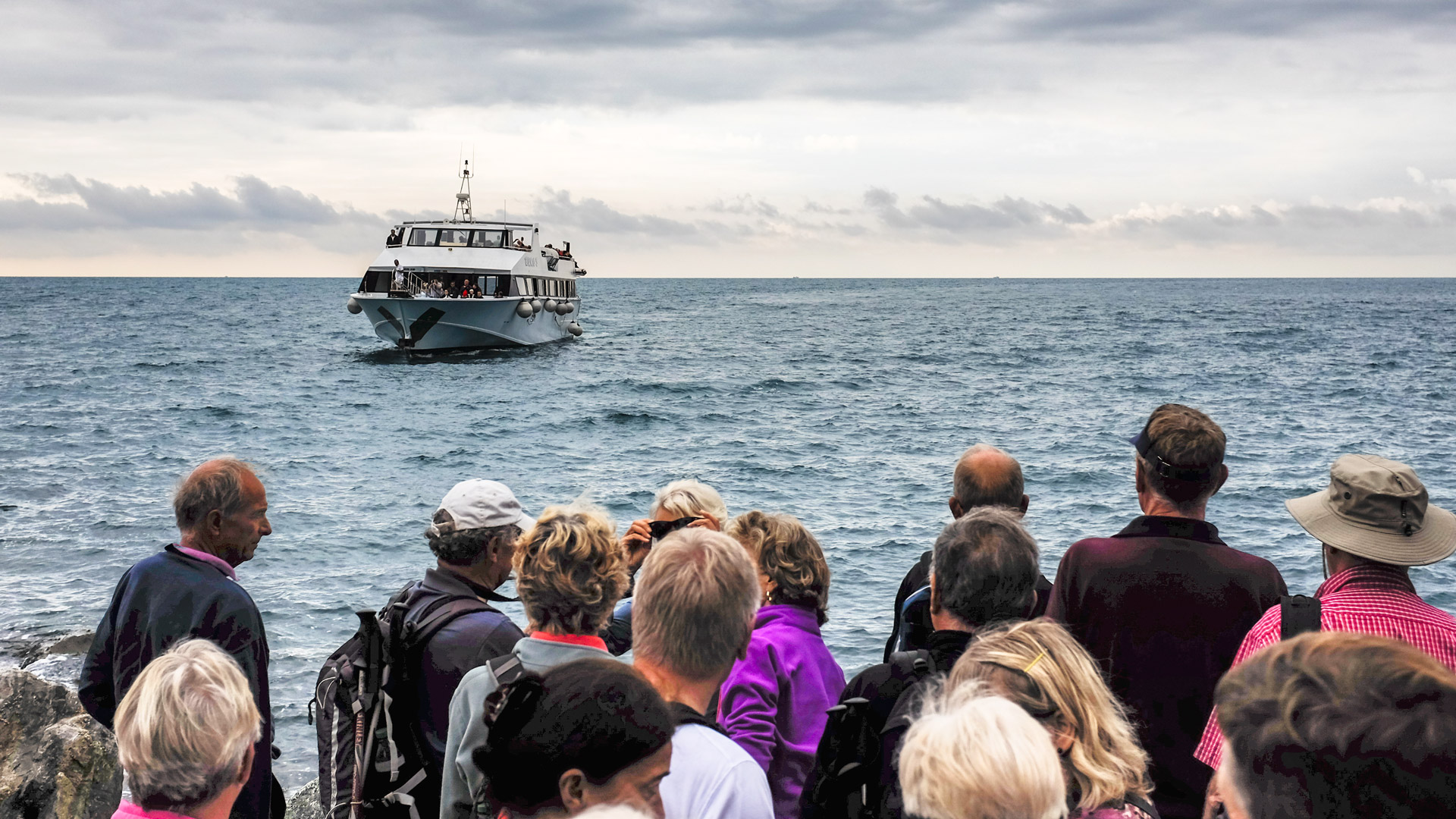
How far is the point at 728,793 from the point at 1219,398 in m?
33.3

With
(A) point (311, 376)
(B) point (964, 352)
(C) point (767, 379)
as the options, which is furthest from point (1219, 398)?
(A) point (311, 376)

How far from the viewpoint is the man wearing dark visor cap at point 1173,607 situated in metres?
3.13

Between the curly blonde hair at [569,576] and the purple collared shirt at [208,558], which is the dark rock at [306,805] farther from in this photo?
the curly blonde hair at [569,576]

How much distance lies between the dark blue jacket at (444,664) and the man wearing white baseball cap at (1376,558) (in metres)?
1.95

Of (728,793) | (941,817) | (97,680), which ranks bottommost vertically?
(97,680)

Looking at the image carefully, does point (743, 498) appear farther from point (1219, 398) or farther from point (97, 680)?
point (1219, 398)

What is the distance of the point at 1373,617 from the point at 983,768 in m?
1.63

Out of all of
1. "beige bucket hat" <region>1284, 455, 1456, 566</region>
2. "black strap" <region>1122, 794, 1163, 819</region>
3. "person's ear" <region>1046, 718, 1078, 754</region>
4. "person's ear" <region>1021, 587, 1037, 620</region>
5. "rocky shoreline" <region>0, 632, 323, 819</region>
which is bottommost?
"rocky shoreline" <region>0, 632, 323, 819</region>

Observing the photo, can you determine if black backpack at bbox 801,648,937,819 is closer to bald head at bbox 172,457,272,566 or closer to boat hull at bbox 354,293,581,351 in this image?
bald head at bbox 172,457,272,566

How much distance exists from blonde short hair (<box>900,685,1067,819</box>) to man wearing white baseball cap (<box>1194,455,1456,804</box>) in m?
1.27

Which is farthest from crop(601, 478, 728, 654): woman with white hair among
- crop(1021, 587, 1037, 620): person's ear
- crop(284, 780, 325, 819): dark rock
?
crop(284, 780, 325, 819): dark rock

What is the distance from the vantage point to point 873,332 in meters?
65.6

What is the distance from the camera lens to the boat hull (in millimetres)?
38406

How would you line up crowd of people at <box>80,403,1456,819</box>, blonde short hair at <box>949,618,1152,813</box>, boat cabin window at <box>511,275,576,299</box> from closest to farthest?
crowd of people at <box>80,403,1456,819</box> < blonde short hair at <box>949,618,1152,813</box> < boat cabin window at <box>511,275,576,299</box>
